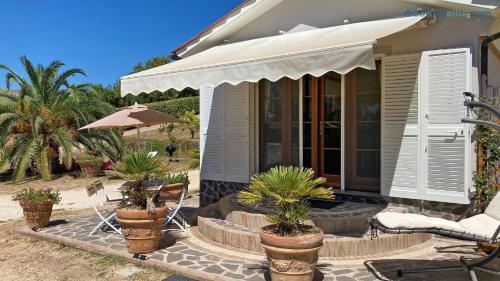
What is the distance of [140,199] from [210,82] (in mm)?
2983

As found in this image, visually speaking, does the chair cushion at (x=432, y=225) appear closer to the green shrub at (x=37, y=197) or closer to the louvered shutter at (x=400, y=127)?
the louvered shutter at (x=400, y=127)

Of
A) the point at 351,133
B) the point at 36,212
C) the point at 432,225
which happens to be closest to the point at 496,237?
the point at 432,225

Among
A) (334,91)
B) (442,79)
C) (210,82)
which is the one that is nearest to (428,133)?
(442,79)

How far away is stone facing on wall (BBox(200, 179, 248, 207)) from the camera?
42.9ft

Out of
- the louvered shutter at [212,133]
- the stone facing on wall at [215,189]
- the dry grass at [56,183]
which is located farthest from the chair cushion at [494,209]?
the dry grass at [56,183]

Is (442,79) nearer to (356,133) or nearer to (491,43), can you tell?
(491,43)

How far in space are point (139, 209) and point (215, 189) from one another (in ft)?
16.3

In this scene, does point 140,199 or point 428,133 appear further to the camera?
point 428,133

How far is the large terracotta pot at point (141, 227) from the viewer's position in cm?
863

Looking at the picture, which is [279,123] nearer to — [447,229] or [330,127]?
[330,127]

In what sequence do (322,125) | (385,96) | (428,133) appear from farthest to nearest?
(322,125)
(385,96)
(428,133)

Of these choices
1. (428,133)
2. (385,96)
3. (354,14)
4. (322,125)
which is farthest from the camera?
(322,125)

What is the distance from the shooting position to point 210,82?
369 inches

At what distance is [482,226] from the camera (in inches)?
272
